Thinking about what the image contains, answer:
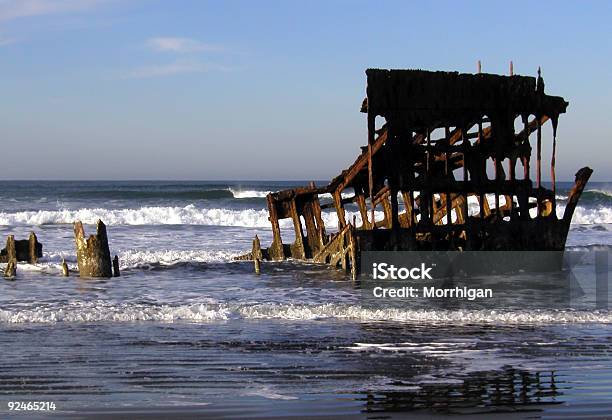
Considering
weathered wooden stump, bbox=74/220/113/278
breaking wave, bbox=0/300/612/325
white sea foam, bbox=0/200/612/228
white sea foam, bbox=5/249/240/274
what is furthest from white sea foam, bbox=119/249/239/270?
white sea foam, bbox=0/200/612/228

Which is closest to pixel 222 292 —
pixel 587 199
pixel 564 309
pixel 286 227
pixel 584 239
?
pixel 564 309

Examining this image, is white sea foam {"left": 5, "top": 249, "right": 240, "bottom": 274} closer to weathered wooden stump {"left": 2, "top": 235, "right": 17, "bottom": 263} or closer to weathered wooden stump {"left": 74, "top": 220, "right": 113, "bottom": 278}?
weathered wooden stump {"left": 2, "top": 235, "right": 17, "bottom": 263}

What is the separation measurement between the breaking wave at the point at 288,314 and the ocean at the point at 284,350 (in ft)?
0.09

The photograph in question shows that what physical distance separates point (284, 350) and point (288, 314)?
2.70 metres

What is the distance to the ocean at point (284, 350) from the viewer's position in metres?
7.59

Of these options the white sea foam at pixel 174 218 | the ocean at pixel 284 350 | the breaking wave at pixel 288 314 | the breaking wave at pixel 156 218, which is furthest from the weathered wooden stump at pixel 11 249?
the white sea foam at pixel 174 218

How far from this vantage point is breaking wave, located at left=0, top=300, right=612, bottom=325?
12094 mm

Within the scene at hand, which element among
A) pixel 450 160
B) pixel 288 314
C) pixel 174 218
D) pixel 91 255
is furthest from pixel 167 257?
pixel 174 218

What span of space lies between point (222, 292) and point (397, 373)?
719 cm

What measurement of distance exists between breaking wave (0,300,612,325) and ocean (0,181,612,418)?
0.03 m

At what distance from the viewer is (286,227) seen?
3569 centimetres

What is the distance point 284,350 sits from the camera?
32.3 ft

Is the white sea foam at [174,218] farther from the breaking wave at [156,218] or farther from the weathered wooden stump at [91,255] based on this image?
the weathered wooden stump at [91,255]

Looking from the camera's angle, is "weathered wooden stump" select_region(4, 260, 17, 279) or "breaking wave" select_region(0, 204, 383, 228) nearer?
"weathered wooden stump" select_region(4, 260, 17, 279)
